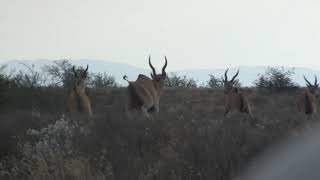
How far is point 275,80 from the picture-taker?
38.2 meters

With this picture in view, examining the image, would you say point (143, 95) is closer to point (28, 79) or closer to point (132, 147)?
point (132, 147)

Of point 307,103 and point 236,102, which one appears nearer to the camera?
point 236,102

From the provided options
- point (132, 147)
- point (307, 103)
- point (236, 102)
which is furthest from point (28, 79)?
point (132, 147)

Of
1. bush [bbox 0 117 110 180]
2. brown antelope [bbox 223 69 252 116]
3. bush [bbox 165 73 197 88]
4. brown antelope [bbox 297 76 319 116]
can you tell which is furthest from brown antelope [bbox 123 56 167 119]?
bush [bbox 165 73 197 88]

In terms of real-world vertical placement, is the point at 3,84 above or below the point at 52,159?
below

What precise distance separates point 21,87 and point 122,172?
20760mm

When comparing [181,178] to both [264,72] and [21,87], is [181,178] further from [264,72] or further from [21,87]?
[264,72]

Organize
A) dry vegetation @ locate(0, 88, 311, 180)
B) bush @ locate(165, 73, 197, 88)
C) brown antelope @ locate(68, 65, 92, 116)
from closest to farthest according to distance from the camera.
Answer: dry vegetation @ locate(0, 88, 311, 180)
brown antelope @ locate(68, 65, 92, 116)
bush @ locate(165, 73, 197, 88)

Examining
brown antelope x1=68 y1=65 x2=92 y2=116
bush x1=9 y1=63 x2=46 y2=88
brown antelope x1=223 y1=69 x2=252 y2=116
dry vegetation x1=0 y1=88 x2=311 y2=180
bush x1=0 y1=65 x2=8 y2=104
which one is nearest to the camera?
dry vegetation x1=0 y1=88 x2=311 y2=180

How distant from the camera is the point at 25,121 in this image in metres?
15.3

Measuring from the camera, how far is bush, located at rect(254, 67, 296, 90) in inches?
1501

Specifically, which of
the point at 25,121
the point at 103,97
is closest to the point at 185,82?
the point at 103,97

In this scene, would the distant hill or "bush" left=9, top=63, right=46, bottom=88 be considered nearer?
"bush" left=9, top=63, right=46, bottom=88

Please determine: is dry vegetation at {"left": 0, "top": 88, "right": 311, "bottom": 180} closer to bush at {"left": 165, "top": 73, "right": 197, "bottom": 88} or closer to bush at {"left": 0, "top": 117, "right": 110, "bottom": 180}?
bush at {"left": 0, "top": 117, "right": 110, "bottom": 180}
